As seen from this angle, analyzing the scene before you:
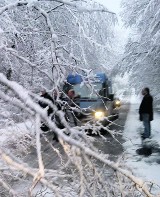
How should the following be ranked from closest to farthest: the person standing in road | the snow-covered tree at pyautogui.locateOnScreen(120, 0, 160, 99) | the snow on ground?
1. the snow on ground
2. the person standing in road
3. the snow-covered tree at pyautogui.locateOnScreen(120, 0, 160, 99)

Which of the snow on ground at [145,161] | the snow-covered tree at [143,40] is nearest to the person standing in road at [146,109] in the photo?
the snow on ground at [145,161]

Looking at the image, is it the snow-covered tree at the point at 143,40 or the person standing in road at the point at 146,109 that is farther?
the snow-covered tree at the point at 143,40

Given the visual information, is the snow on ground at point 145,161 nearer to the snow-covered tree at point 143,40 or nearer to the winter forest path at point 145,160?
the winter forest path at point 145,160

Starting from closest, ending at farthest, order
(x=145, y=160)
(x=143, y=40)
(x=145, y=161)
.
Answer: (x=145, y=161) < (x=145, y=160) < (x=143, y=40)

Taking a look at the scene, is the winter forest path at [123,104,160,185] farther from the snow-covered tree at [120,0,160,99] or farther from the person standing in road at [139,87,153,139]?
the snow-covered tree at [120,0,160,99]

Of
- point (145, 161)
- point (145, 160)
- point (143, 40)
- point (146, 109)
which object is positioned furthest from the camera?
point (143, 40)

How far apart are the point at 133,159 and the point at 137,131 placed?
6.46 m

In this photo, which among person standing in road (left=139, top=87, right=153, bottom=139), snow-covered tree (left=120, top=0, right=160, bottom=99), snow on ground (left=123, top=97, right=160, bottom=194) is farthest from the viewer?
snow-covered tree (left=120, top=0, right=160, bottom=99)

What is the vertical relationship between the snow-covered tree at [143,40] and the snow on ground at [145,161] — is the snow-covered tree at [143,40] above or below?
above

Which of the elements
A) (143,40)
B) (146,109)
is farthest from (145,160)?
(143,40)

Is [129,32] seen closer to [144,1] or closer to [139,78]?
[139,78]

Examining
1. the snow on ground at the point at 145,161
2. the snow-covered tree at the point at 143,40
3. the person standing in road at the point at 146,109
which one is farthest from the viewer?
the snow-covered tree at the point at 143,40

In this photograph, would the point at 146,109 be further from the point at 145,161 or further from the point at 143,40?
the point at 143,40

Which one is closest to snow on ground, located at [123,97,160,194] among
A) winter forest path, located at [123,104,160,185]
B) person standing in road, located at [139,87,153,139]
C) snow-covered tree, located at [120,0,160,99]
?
winter forest path, located at [123,104,160,185]
